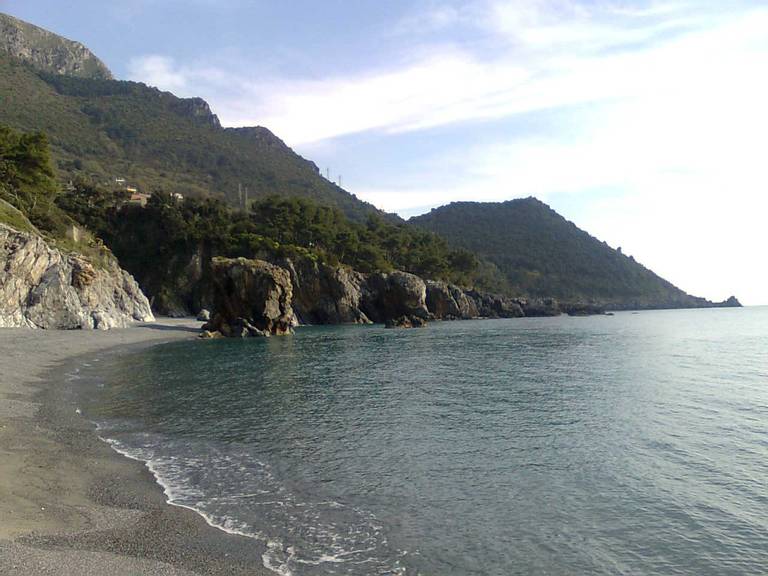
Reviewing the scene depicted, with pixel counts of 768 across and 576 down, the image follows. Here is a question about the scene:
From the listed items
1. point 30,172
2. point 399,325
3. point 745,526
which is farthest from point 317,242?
point 745,526

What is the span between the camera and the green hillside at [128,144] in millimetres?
144750

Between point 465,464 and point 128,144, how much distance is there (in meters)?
184

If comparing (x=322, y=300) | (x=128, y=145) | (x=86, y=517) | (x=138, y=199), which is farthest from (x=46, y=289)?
(x=128, y=145)

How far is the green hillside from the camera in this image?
145m

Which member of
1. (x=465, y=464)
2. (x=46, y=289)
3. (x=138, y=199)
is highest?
(x=138, y=199)

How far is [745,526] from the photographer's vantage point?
34.2ft

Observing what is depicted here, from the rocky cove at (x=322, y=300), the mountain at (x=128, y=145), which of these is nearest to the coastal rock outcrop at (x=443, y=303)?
the rocky cove at (x=322, y=300)

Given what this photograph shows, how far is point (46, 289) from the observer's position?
172 ft

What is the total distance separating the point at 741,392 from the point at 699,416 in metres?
6.94

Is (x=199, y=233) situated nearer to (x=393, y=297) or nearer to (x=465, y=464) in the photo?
(x=393, y=297)

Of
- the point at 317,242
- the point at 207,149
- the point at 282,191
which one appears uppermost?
the point at 207,149

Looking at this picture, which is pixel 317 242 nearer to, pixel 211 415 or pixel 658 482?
pixel 211 415

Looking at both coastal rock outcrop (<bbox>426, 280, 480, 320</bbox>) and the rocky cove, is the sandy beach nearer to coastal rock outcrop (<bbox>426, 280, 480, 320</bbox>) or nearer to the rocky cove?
the rocky cove

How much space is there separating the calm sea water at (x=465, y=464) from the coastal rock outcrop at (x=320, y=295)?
67.9m
